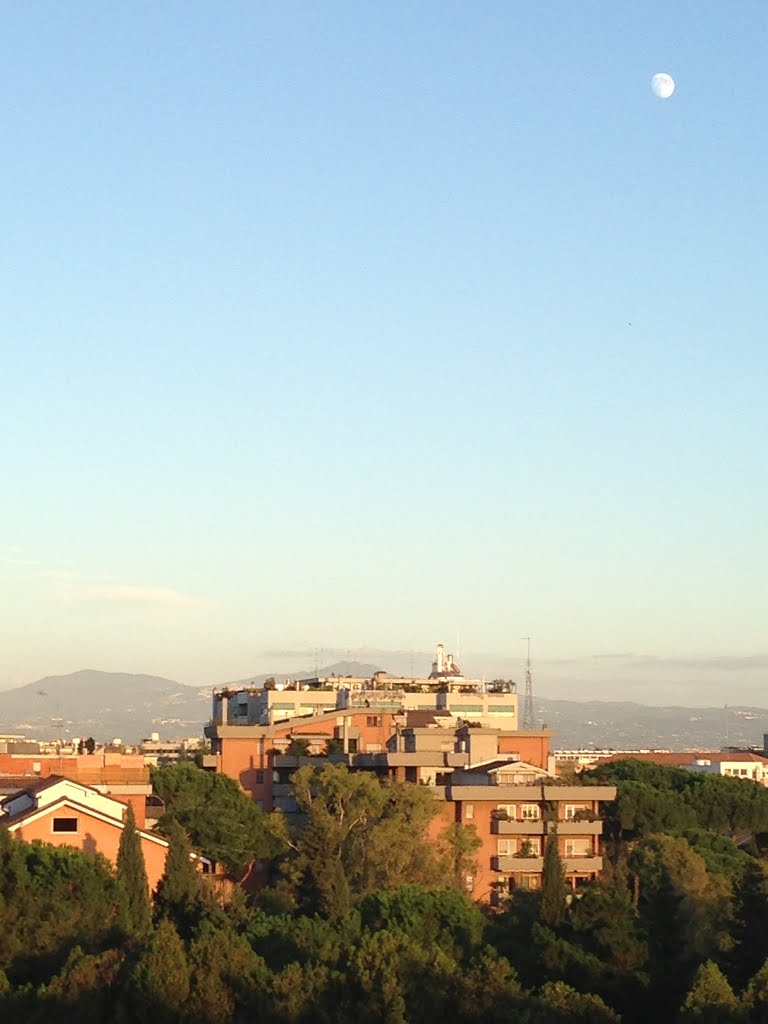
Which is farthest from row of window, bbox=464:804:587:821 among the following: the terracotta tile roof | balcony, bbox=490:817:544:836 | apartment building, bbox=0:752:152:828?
the terracotta tile roof

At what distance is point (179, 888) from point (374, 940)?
1488cm

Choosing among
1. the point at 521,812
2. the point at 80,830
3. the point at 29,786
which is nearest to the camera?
the point at 80,830

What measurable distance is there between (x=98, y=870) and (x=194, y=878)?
15.4ft

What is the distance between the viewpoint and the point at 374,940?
40.8 metres

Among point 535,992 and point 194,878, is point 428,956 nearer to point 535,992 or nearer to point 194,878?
point 535,992

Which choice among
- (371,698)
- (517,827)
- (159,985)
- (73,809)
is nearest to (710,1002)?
(159,985)

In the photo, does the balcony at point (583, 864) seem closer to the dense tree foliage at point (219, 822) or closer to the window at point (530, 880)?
the window at point (530, 880)

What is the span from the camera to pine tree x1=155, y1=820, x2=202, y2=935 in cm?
5231

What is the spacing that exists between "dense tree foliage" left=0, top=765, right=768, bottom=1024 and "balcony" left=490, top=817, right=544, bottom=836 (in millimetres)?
3424

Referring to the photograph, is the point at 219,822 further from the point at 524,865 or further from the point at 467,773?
the point at 524,865

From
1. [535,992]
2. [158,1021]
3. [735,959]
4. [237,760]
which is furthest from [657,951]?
[237,760]

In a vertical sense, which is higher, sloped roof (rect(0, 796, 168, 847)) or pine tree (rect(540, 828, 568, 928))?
sloped roof (rect(0, 796, 168, 847))

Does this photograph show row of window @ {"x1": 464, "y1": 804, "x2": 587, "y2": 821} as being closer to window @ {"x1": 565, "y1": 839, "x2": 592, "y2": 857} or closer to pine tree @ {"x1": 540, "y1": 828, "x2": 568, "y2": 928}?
window @ {"x1": 565, "y1": 839, "x2": 592, "y2": 857}

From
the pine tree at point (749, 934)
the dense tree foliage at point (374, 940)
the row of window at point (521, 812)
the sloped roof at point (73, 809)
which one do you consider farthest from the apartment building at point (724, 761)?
the pine tree at point (749, 934)
